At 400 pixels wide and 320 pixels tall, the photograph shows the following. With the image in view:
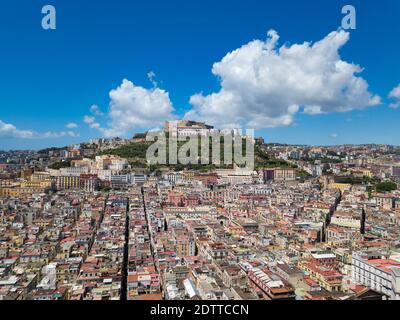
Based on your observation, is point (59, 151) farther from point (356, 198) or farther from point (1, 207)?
point (356, 198)

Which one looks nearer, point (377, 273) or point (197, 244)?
point (377, 273)

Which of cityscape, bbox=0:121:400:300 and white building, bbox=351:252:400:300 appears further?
cityscape, bbox=0:121:400:300

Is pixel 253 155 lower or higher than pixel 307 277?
higher

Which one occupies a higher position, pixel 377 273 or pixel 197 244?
pixel 377 273

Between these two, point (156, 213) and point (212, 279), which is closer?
point (212, 279)

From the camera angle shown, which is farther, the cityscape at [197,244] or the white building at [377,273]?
the cityscape at [197,244]
